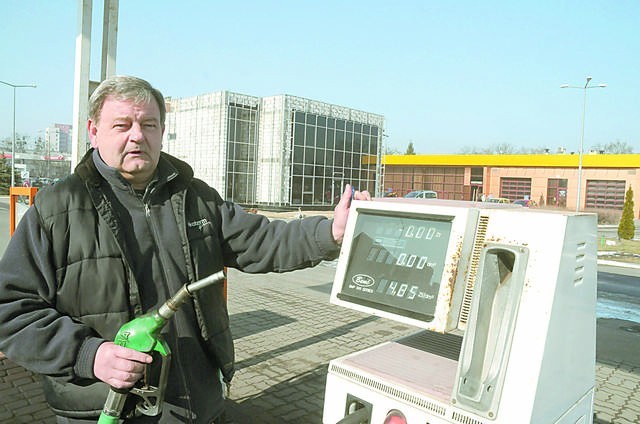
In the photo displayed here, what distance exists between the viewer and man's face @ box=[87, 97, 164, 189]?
7.03 feet

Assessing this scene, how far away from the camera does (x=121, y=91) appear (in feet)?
7.04

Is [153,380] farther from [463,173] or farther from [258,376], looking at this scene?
[463,173]

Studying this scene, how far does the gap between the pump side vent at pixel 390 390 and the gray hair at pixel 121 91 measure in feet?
4.24

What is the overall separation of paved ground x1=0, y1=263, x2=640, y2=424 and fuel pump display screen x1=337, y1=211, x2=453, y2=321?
8.84ft

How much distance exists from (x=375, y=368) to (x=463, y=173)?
168ft

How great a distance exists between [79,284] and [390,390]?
45.9 inches

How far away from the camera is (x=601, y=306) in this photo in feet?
31.1

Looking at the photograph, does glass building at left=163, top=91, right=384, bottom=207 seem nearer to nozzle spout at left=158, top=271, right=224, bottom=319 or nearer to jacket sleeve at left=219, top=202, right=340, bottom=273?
jacket sleeve at left=219, top=202, right=340, bottom=273

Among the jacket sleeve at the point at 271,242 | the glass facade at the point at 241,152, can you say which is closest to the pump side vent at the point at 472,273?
the jacket sleeve at the point at 271,242

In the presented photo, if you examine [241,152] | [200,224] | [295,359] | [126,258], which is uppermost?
[241,152]

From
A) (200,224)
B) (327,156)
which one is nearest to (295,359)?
(200,224)

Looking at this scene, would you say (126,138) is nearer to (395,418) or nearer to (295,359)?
(395,418)

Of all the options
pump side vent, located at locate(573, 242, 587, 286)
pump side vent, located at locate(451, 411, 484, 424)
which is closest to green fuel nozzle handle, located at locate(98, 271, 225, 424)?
pump side vent, located at locate(451, 411, 484, 424)

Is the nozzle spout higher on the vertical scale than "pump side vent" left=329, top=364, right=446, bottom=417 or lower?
higher
